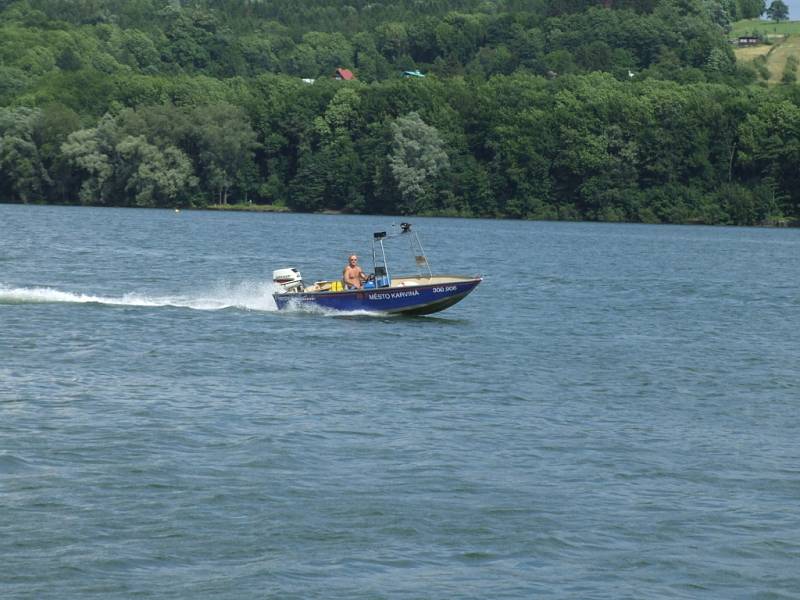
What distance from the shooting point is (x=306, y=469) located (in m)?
23.9

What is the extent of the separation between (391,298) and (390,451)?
20.7 meters

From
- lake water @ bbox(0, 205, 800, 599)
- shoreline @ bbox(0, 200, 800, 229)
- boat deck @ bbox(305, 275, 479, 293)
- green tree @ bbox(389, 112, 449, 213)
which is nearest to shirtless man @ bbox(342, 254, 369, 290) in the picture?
boat deck @ bbox(305, 275, 479, 293)

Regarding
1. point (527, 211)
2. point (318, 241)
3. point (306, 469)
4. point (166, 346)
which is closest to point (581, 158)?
point (527, 211)

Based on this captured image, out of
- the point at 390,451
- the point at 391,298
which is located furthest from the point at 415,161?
the point at 390,451

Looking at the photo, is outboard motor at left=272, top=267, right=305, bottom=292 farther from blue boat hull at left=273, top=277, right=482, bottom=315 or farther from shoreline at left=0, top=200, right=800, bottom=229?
shoreline at left=0, top=200, right=800, bottom=229

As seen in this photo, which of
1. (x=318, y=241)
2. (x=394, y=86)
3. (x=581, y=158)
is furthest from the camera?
(x=394, y=86)

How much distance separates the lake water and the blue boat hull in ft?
1.47

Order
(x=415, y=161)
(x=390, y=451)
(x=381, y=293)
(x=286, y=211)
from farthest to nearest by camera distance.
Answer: (x=286, y=211)
(x=415, y=161)
(x=381, y=293)
(x=390, y=451)

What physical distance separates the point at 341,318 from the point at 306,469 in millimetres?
22716

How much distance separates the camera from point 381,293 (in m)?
45.6

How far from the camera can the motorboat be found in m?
45.6

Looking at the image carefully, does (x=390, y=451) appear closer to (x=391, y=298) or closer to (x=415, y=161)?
(x=391, y=298)

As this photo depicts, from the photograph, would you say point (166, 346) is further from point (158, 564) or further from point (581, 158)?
point (581, 158)

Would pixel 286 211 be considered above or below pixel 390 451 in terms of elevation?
below
